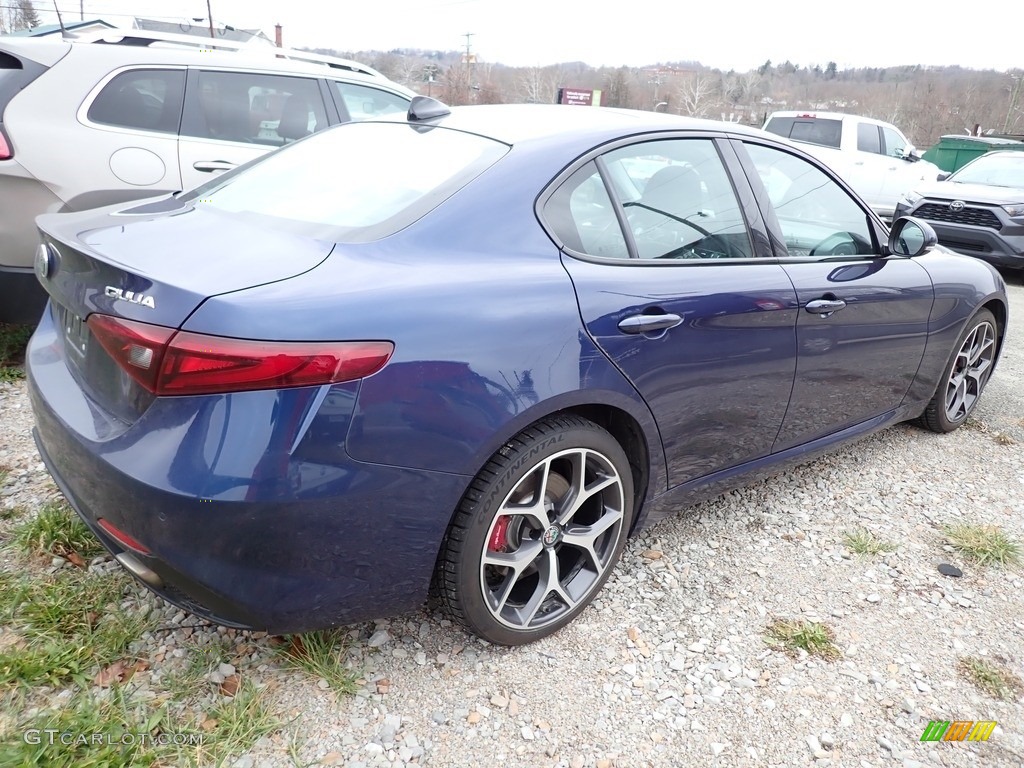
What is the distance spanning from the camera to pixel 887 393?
3395mm

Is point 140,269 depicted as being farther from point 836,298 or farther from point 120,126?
point 120,126

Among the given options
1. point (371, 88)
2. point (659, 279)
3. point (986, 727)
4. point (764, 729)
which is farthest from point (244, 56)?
point (986, 727)

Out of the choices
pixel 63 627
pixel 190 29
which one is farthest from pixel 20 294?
pixel 190 29

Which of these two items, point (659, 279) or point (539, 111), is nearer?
point (659, 279)

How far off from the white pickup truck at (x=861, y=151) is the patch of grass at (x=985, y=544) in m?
10.2

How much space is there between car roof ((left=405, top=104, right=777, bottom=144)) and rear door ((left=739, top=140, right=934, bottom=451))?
0.30 meters

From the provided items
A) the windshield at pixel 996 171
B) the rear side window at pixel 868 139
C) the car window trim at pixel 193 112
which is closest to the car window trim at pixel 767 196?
the car window trim at pixel 193 112

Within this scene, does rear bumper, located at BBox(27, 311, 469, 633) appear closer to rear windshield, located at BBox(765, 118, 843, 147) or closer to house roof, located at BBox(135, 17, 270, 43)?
rear windshield, located at BBox(765, 118, 843, 147)

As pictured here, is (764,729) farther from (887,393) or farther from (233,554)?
(887,393)

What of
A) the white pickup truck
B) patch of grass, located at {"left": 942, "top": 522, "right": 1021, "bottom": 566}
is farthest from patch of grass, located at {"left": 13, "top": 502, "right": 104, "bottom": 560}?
the white pickup truck

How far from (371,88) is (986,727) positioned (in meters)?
5.09

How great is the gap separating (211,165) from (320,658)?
2.86m

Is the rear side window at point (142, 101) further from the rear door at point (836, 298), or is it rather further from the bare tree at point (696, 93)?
the bare tree at point (696, 93)

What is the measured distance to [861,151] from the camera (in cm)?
1222
